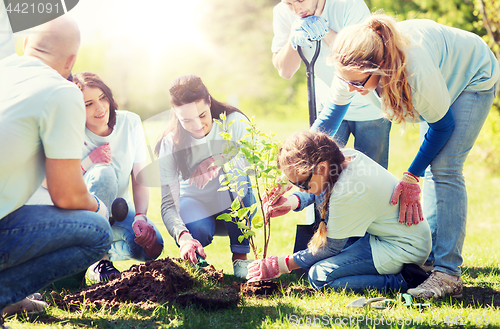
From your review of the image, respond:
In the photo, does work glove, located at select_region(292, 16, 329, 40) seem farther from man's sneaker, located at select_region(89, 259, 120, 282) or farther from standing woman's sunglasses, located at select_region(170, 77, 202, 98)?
man's sneaker, located at select_region(89, 259, 120, 282)

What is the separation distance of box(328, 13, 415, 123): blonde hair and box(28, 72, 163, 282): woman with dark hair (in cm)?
165

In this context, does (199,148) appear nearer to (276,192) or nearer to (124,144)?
(124,144)

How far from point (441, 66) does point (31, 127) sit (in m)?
2.03

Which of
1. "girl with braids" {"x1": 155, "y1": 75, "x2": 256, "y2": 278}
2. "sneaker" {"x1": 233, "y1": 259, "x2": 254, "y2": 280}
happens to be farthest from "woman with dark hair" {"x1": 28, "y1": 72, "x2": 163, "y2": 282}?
"sneaker" {"x1": 233, "y1": 259, "x2": 254, "y2": 280}

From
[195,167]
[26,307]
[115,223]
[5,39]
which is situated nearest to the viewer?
[26,307]

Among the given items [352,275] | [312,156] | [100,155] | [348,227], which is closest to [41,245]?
[100,155]

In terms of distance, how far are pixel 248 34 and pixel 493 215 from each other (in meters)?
11.3

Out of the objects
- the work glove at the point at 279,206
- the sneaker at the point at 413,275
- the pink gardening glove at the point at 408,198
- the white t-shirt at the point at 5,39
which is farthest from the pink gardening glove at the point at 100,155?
the sneaker at the point at 413,275

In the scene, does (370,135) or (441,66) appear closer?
(441,66)

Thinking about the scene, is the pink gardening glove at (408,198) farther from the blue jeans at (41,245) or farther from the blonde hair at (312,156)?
the blue jeans at (41,245)

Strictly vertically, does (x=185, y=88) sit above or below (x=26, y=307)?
above

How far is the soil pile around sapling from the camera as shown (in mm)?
2178

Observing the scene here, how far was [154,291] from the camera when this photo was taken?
227cm

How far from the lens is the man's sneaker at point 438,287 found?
2.22 m
